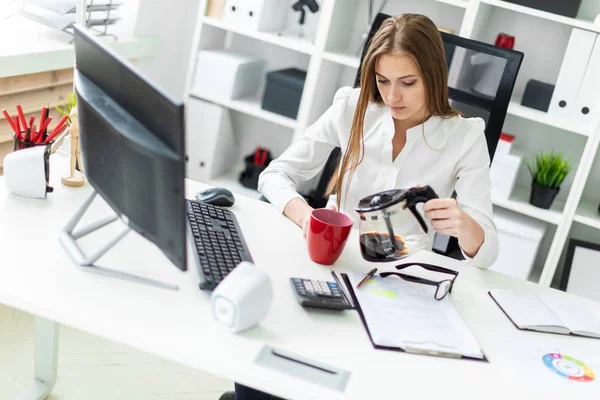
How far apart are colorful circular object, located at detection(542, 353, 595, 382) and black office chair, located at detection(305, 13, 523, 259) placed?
0.63 metres

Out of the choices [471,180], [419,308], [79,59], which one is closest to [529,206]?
[471,180]

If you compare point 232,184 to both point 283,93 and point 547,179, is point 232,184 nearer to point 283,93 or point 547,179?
point 283,93

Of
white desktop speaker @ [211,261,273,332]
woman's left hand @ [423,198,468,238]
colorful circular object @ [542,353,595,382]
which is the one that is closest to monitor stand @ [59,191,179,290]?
white desktop speaker @ [211,261,273,332]

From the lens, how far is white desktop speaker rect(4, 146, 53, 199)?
139 centimetres

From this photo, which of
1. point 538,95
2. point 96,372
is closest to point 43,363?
point 96,372

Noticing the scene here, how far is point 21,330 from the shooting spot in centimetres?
213

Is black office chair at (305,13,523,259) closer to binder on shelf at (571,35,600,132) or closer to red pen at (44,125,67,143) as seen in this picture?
red pen at (44,125,67,143)

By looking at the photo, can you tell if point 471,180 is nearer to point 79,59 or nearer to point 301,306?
point 301,306

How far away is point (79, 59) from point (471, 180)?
934 mm

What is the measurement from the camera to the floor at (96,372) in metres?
1.94

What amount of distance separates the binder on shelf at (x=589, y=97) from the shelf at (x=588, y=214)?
350mm

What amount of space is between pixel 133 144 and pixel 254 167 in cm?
219

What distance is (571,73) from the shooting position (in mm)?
2578

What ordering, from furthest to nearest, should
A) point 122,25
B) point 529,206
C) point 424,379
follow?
point 122,25 < point 529,206 < point 424,379
